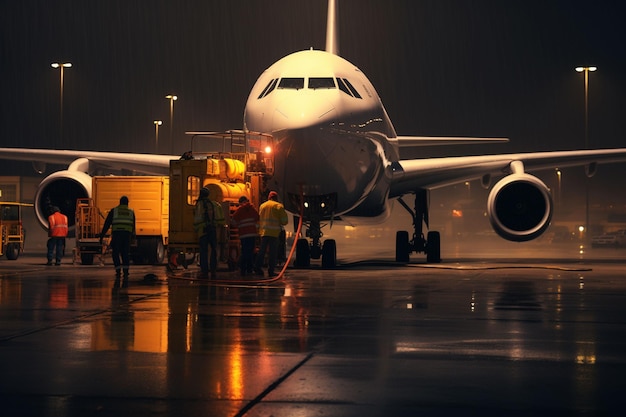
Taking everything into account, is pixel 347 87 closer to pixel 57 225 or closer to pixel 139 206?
pixel 139 206

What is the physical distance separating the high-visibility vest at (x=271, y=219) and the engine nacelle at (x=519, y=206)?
24.8 feet

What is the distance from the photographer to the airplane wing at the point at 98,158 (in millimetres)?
27312

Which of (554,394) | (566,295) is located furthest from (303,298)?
(554,394)

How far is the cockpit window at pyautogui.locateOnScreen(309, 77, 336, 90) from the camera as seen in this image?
21.4 meters

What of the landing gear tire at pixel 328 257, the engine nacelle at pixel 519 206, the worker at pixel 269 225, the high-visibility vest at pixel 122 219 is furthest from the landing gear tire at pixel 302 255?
the engine nacelle at pixel 519 206

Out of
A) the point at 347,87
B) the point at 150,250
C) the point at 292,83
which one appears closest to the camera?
the point at 292,83

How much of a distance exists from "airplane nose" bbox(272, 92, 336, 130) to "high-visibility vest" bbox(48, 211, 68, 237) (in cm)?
732

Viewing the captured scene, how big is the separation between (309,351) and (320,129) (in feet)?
39.2

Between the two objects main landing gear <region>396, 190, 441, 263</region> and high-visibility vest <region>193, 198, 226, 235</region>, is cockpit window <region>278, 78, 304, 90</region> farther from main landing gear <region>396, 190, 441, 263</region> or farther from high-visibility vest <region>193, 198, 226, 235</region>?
main landing gear <region>396, 190, 441, 263</region>

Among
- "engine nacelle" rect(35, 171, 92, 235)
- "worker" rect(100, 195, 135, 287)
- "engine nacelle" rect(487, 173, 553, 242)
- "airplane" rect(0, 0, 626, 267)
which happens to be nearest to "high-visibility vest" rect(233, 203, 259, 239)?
"airplane" rect(0, 0, 626, 267)

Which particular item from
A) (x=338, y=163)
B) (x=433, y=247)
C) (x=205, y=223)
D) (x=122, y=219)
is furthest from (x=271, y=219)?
(x=433, y=247)

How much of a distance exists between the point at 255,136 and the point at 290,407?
1561cm

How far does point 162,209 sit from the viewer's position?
82.3 ft

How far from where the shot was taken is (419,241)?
28078mm
